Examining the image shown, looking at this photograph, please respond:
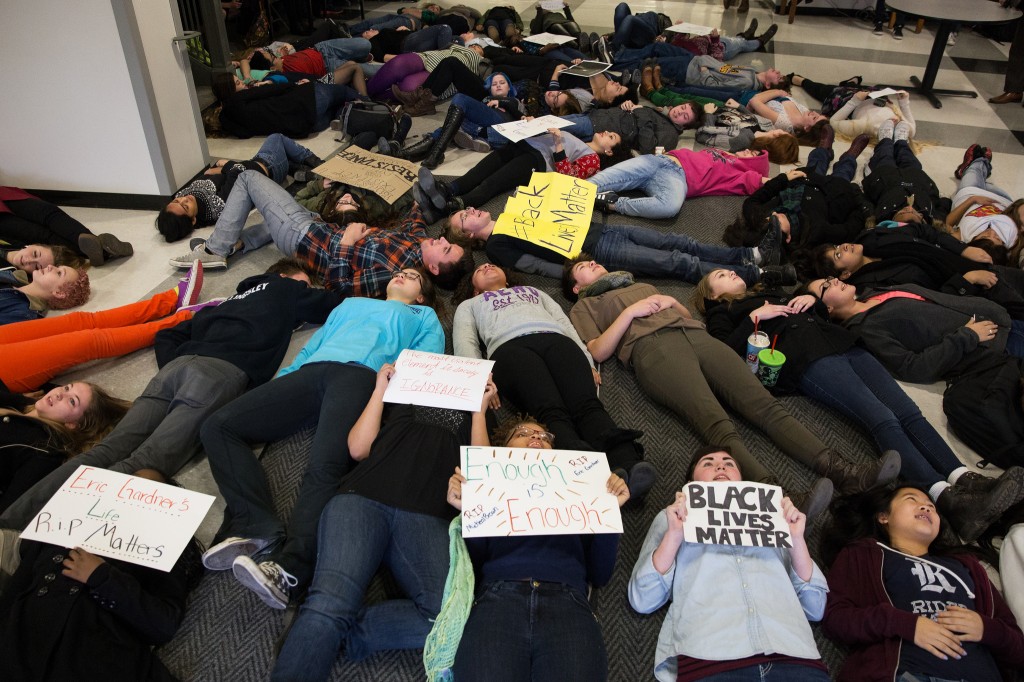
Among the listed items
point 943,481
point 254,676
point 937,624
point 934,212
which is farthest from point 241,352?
point 934,212

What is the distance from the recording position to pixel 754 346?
243 centimetres

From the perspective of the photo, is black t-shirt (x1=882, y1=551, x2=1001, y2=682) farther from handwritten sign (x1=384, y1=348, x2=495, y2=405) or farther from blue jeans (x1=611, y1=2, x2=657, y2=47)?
blue jeans (x1=611, y1=2, x2=657, y2=47)

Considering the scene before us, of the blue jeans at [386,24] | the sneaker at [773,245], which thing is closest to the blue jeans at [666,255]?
the sneaker at [773,245]

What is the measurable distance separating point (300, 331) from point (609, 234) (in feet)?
5.01

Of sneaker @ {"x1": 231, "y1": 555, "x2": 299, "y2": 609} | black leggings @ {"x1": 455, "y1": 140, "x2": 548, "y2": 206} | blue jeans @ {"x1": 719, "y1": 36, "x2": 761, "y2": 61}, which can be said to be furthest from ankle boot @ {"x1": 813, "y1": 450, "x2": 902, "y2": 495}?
blue jeans @ {"x1": 719, "y1": 36, "x2": 761, "y2": 61}

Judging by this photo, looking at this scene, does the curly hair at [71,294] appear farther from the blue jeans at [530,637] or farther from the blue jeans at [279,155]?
the blue jeans at [530,637]

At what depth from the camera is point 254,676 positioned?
1634mm

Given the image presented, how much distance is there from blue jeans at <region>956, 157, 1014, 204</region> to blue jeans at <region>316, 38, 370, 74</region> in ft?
14.6

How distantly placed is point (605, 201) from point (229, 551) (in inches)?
101

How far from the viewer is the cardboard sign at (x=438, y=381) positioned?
2004mm

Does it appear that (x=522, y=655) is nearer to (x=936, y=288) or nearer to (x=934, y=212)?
(x=936, y=288)

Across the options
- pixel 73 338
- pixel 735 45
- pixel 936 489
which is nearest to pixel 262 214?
pixel 73 338

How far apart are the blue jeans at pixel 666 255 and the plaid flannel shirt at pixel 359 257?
3.04 ft

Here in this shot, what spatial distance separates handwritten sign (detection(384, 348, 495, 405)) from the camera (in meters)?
2.00
